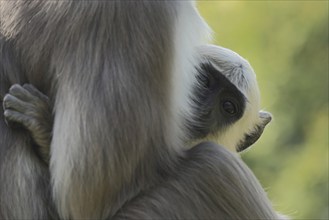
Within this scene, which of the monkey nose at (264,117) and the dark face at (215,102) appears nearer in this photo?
the dark face at (215,102)

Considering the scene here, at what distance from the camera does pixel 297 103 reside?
10.6 metres

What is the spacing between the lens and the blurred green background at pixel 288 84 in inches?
375

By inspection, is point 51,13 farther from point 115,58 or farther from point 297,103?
point 297,103

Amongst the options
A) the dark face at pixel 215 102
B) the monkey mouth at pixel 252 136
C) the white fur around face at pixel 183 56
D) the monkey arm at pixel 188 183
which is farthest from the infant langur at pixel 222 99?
the monkey arm at pixel 188 183

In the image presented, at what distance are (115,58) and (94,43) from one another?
0.10 metres

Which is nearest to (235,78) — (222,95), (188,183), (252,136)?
(222,95)

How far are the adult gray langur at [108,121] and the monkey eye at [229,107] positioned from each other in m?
0.65

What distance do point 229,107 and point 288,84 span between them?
21.0 feet

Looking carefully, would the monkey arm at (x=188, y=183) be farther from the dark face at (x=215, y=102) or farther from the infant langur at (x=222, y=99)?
the dark face at (x=215, y=102)

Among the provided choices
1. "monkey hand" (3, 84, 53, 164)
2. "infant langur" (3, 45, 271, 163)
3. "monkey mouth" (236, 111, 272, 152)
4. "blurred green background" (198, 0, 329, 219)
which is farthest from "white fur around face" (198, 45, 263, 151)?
"blurred green background" (198, 0, 329, 219)

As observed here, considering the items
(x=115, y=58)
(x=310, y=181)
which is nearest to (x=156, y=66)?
(x=115, y=58)

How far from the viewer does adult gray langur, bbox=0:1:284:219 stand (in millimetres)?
3557

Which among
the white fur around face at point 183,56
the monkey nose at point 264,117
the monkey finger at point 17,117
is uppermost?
the white fur around face at point 183,56

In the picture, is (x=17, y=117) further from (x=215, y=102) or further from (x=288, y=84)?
(x=288, y=84)
